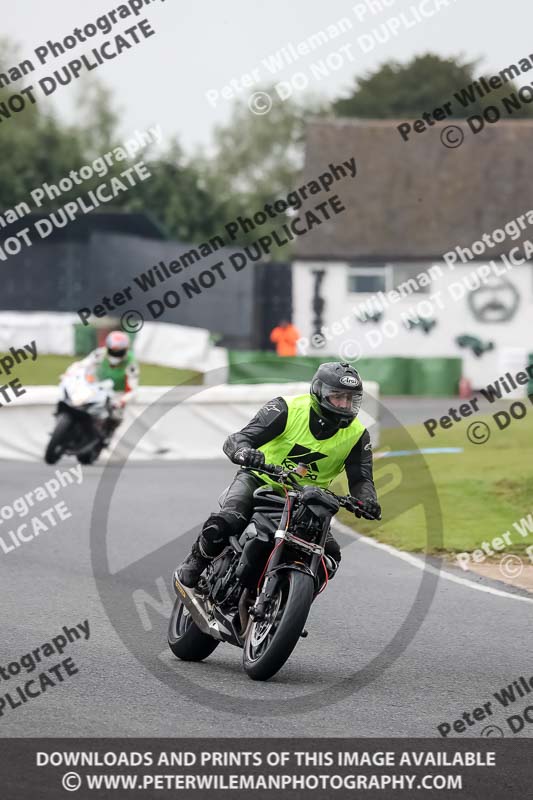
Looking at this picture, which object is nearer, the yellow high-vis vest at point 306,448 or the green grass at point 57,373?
the yellow high-vis vest at point 306,448

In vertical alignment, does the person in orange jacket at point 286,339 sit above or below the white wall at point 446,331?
above

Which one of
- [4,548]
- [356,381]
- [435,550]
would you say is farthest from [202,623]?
[435,550]

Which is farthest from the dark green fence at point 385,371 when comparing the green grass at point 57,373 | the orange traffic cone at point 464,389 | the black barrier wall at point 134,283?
the black barrier wall at point 134,283

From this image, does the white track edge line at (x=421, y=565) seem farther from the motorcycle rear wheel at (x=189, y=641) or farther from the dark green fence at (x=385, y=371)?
the dark green fence at (x=385, y=371)

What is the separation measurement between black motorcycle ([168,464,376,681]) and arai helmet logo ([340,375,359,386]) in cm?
56

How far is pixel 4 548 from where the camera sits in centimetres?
1291

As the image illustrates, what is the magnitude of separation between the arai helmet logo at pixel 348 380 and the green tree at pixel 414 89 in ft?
186

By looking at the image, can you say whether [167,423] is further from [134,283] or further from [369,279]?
[134,283]

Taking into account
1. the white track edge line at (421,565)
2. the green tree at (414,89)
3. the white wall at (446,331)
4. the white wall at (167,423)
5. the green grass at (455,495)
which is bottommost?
the white wall at (446,331)

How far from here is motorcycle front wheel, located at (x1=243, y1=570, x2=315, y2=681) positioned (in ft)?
24.5

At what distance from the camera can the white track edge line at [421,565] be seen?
11.4 m
